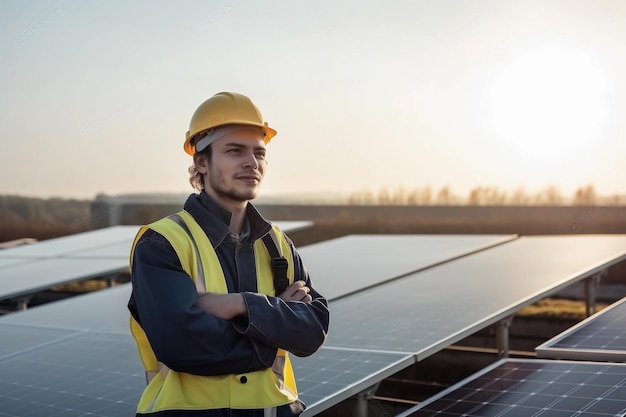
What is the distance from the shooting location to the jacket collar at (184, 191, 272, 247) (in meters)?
2.80

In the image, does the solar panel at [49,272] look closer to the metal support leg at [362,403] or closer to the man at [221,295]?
the metal support leg at [362,403]

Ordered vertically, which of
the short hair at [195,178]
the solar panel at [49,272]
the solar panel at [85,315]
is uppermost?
the short hair at [195,178]

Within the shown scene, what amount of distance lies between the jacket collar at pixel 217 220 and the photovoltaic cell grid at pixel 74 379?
174 centimetres

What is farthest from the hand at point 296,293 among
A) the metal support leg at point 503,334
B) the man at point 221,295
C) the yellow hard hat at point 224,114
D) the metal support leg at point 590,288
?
the metal support leg at point 590,288

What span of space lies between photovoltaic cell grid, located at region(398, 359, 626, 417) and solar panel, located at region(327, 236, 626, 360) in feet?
1.02

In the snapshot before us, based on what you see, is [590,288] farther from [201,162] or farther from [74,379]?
[201,162]

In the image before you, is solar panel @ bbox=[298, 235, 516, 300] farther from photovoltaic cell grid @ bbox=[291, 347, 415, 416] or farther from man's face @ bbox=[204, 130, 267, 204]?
man's face @ bbox=[204, 130, 267, 204]

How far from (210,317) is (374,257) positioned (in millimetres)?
6881

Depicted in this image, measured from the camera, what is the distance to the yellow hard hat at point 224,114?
9.18 ft

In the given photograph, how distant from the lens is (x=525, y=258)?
8398 mm

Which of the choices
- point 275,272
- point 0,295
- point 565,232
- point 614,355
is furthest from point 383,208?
point 275,272

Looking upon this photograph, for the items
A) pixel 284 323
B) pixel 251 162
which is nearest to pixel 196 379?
pixel 284 323

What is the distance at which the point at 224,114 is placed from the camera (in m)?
A: 2.80

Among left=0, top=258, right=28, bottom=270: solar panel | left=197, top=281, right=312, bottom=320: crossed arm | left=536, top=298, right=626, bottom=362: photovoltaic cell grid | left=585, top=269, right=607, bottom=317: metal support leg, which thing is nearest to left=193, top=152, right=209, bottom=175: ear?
left=197, top=281, right=312, bottom=320: crossed arm
